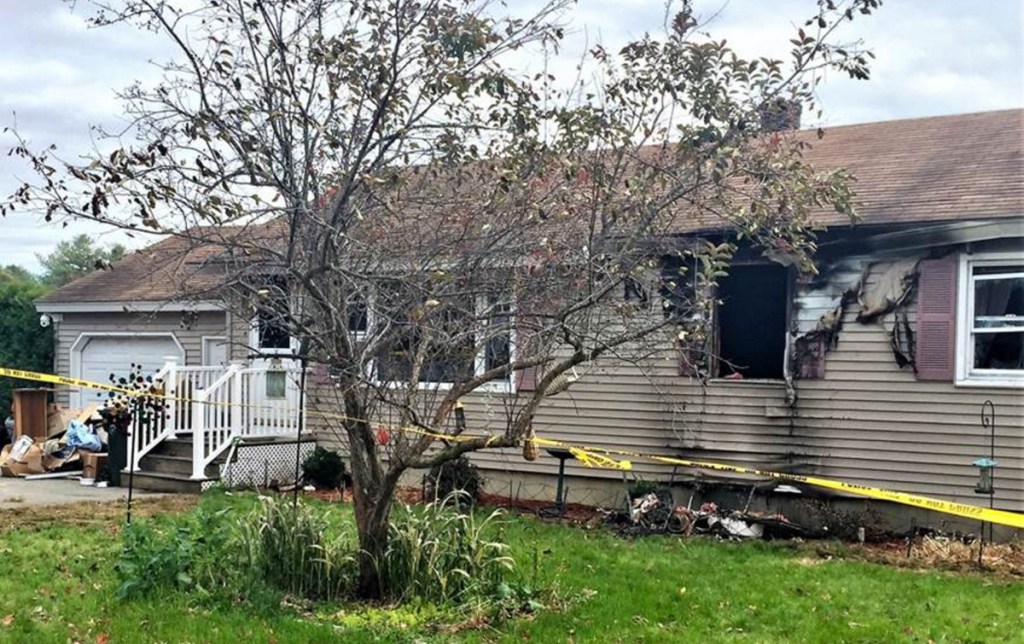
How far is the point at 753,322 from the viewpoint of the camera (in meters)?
12.5

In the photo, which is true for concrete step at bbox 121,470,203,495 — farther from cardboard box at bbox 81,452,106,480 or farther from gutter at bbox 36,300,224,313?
gutter at bbox 36,300,224,313

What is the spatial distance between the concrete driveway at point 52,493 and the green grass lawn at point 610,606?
2.40 m

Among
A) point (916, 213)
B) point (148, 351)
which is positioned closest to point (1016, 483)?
point (916, 213)

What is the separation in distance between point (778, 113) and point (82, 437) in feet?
35.8

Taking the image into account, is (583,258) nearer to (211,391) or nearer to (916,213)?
(916,213)

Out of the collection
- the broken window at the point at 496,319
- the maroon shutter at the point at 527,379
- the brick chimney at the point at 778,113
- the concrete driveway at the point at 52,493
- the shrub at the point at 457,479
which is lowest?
the concrete driveway at the point at 52,493

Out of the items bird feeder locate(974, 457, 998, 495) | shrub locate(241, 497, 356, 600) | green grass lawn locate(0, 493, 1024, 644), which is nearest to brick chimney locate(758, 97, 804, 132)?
green grass lawn locate(0, 493, 1024, 644)

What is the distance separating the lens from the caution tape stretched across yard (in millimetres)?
7711

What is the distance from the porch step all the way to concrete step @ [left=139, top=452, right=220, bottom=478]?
0.10 meters

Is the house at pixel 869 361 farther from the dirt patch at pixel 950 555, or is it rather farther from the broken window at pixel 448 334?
the broken window at pixel 448 334

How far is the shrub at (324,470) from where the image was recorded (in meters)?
12.5

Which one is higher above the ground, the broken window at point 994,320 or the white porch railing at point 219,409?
the broken window at point 994,320

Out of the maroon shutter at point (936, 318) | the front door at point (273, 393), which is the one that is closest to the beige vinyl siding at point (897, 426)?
the maroon shutter at point (936, 318)

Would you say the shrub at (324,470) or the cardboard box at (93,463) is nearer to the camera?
the shrub at (324,470)
